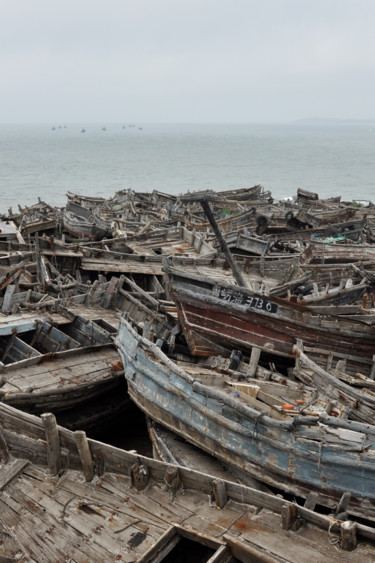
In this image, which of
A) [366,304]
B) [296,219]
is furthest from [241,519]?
[296,219]

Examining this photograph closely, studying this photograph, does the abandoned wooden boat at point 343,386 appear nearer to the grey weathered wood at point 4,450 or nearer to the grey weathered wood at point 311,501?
the grey weathered wood at point 311,501

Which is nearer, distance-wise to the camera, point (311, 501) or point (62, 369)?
point (311, 501)

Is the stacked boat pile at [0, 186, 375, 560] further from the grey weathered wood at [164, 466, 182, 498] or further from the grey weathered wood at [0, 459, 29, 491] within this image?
the grey weathered wood at [0, 459, 29, 491]

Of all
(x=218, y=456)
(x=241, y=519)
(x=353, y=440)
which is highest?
(x=353, y=440)

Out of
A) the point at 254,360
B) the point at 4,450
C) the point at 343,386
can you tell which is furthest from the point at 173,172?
the point at 4,450

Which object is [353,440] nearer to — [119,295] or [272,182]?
[119,295]

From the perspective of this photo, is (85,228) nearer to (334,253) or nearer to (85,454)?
(334,253)

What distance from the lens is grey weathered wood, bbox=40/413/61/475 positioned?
8.98m

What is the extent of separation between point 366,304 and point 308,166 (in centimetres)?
12295

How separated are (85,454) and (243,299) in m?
6.27

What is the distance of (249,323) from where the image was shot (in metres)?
13.7

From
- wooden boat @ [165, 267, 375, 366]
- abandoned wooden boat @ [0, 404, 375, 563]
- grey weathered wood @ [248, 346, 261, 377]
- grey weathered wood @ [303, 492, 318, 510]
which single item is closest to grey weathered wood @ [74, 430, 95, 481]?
abandoned wooden boat @ [0, 404, 375, 563]

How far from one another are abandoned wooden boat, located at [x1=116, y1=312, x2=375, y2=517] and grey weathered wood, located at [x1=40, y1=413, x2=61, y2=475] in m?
2.90

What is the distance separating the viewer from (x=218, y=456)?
10.6 meters
